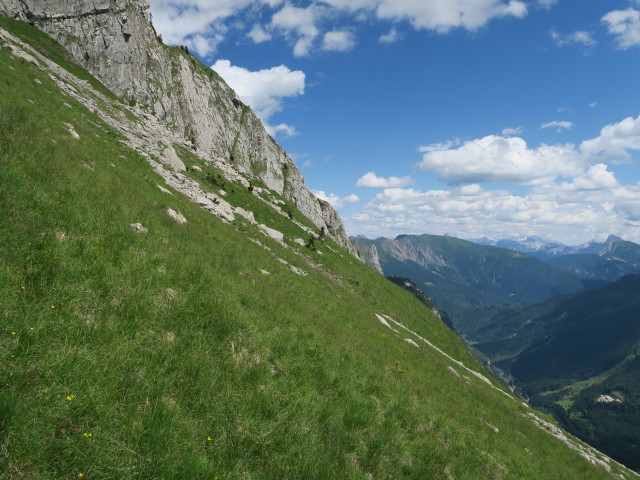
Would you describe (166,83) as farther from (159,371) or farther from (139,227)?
(159,371)

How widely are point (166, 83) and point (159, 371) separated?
109 metres

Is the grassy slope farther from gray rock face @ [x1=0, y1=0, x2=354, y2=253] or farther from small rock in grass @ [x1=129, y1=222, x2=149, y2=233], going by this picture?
gray rock face @ [x1=0, y1=0, x2=354, y2=253]

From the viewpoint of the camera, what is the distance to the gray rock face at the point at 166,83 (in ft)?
209

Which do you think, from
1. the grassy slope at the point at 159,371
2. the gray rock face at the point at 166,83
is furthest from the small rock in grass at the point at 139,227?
the gray rock face at the point at 166,83

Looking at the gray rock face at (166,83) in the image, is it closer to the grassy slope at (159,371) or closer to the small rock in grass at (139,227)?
the small rock in grass at (139,227)

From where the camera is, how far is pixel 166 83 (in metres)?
95.4


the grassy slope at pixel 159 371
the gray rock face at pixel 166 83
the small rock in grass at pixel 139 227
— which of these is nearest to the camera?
the grassy slope at pixel 159 371

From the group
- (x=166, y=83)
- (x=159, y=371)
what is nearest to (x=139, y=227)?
(x=159, y=371)

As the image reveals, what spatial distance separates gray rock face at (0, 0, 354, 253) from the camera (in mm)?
63656

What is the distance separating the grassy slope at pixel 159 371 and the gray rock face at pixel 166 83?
185ft

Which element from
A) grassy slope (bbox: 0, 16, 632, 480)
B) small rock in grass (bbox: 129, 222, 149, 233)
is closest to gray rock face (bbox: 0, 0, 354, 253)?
small rock in grass (bbox: 129, 222, 149, 233)

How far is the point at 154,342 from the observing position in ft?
23.4

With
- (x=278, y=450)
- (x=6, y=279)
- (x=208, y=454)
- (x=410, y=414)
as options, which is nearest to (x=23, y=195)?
(x=6, y=279)

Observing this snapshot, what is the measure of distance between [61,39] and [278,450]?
274 feet
